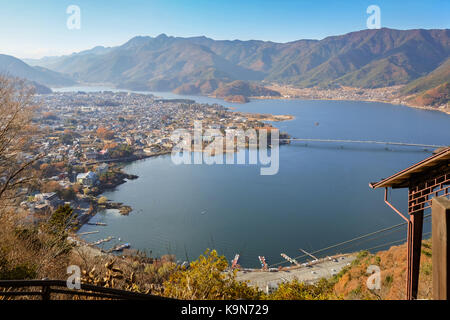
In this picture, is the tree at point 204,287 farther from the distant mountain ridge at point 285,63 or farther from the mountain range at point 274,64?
the distant mountain ridge at point 285,63

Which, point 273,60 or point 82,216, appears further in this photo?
point 273,60

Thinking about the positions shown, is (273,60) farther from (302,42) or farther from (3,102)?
(3,102)

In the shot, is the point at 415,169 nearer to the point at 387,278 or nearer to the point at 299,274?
the point at 387,278

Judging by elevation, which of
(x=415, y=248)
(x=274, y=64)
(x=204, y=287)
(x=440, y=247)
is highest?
(x=274, y=64)

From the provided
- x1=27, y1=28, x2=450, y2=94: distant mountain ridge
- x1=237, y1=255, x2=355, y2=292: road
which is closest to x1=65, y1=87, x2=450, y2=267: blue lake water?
x1=237, y1=255, x2=355, y2=292: road

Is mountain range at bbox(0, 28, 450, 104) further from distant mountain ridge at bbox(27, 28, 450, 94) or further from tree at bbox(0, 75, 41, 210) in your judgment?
tree at bbox(0, 75, 41, 210)

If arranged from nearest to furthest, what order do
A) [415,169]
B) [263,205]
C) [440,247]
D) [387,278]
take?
[440,247]
[415,169]
[387,278]
[263,205]

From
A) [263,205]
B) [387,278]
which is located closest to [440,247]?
[387,278]
